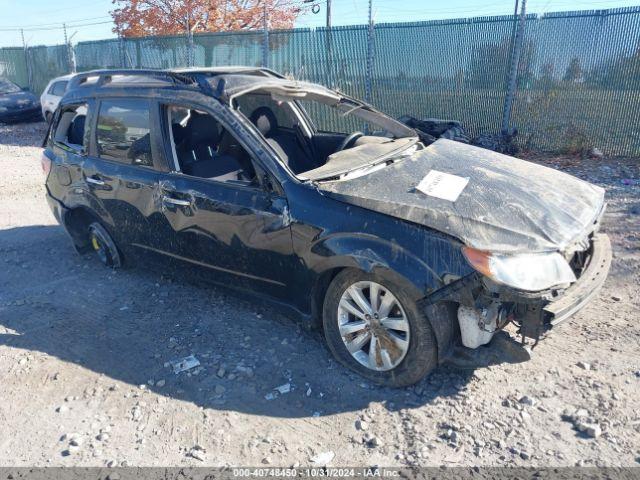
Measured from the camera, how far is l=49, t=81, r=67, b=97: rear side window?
14.0 meters

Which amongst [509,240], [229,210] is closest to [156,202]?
[229,210]

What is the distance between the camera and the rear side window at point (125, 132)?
4.30m

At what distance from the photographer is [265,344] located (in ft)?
12.7

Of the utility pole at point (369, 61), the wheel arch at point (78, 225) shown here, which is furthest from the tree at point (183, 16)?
the wheel arch at point (78, 225)

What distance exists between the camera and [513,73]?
975 centimetres

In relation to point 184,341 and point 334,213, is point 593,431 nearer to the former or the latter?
point 334,213

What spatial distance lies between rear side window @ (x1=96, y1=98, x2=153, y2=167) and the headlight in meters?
2.73

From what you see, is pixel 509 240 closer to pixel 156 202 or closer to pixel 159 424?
pixel 159 424

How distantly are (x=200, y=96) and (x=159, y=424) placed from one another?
2.26 metres

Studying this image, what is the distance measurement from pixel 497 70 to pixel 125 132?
Result: 25.2 ft

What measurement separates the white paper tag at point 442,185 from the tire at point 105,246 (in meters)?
3.02

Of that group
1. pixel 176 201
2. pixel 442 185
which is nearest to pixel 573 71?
pixel 442 185

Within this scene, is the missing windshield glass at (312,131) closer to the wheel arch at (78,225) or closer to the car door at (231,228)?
the car door at (231,228)

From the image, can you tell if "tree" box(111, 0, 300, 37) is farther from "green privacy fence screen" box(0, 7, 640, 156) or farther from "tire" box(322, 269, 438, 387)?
"tire" box(322, 269, 438, 387)
